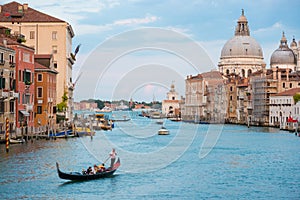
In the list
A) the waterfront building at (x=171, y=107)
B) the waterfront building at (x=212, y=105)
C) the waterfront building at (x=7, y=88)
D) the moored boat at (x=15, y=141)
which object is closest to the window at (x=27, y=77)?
the waterfront building at (x=7, y=88)

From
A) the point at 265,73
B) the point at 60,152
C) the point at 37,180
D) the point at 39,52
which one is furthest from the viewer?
the point at 265,73

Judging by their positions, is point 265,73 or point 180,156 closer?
point 180,156

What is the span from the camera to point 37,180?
1634 centimetres

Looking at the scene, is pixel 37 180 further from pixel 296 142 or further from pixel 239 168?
pixel 296 142

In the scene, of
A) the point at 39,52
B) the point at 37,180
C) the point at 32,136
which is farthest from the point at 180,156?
the point at 39,52

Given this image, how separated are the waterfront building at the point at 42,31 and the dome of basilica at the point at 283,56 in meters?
43.7

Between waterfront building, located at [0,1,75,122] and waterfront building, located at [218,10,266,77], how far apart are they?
1838 inches

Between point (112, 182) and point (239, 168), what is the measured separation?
15.8ft

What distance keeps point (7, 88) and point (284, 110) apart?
2749cm

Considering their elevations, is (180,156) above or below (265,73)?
below

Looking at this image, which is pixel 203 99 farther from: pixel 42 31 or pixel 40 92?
pixel 40 92

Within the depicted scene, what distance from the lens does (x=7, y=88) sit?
2569 cm

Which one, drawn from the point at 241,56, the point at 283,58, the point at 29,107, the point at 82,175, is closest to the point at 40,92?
the point at 29,107

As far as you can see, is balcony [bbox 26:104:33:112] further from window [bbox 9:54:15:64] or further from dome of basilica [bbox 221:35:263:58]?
dome of basilica [bbox 221:35:263:58]
